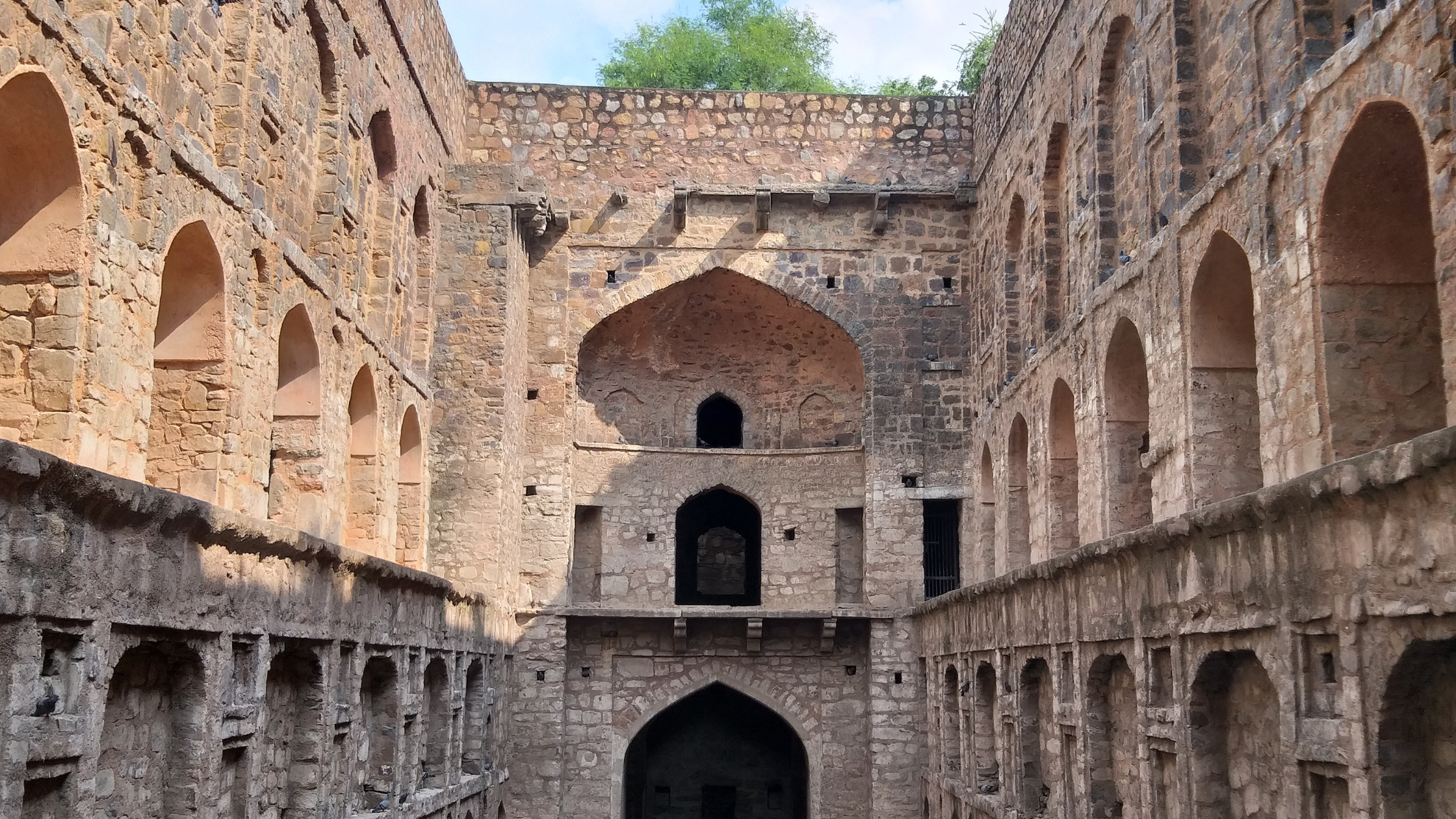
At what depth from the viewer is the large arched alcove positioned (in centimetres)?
1638

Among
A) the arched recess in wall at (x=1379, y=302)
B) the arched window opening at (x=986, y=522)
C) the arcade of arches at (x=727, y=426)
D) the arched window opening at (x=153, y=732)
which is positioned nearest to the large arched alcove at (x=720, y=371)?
the arcade of arches at (x=727, y=426)

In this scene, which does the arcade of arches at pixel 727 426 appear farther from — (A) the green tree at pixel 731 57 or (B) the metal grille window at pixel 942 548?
(A) the green tree at pixel 731 57

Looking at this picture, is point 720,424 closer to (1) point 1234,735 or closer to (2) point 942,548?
(2) point 942,548

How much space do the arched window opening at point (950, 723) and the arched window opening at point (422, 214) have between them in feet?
22.6

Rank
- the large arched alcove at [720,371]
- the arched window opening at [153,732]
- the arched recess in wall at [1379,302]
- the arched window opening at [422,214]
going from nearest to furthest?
the arched window opening at [153,732]
the arched recess in wall at [1379,302]
the arched window opening at [422,214]
the large arched alcove at [720,371]

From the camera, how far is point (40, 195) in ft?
20.6

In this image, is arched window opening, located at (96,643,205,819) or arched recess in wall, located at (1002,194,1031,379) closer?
arched window opening, located at (96,643,205,819)

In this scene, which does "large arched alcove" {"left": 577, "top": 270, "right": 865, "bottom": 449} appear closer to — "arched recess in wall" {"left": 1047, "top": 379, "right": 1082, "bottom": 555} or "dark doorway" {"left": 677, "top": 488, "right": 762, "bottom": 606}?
"dark doorway" {"left": 677, "top": 488, "right": 762, "bottom": 606}

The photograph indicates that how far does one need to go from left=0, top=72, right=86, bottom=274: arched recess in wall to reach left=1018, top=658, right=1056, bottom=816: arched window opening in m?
6.86

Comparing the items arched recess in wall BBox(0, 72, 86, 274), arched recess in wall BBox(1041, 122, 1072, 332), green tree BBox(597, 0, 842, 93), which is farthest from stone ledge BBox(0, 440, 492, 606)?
green tree BBox(597, 0, 842, 93)

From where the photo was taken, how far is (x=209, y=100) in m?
8.06

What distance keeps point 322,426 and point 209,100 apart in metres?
2.84

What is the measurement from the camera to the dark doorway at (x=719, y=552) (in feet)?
61.1

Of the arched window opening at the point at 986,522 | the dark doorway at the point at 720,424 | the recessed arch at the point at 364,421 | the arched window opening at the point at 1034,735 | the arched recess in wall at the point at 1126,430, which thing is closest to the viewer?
the arched window opening at the point at 1034,735
